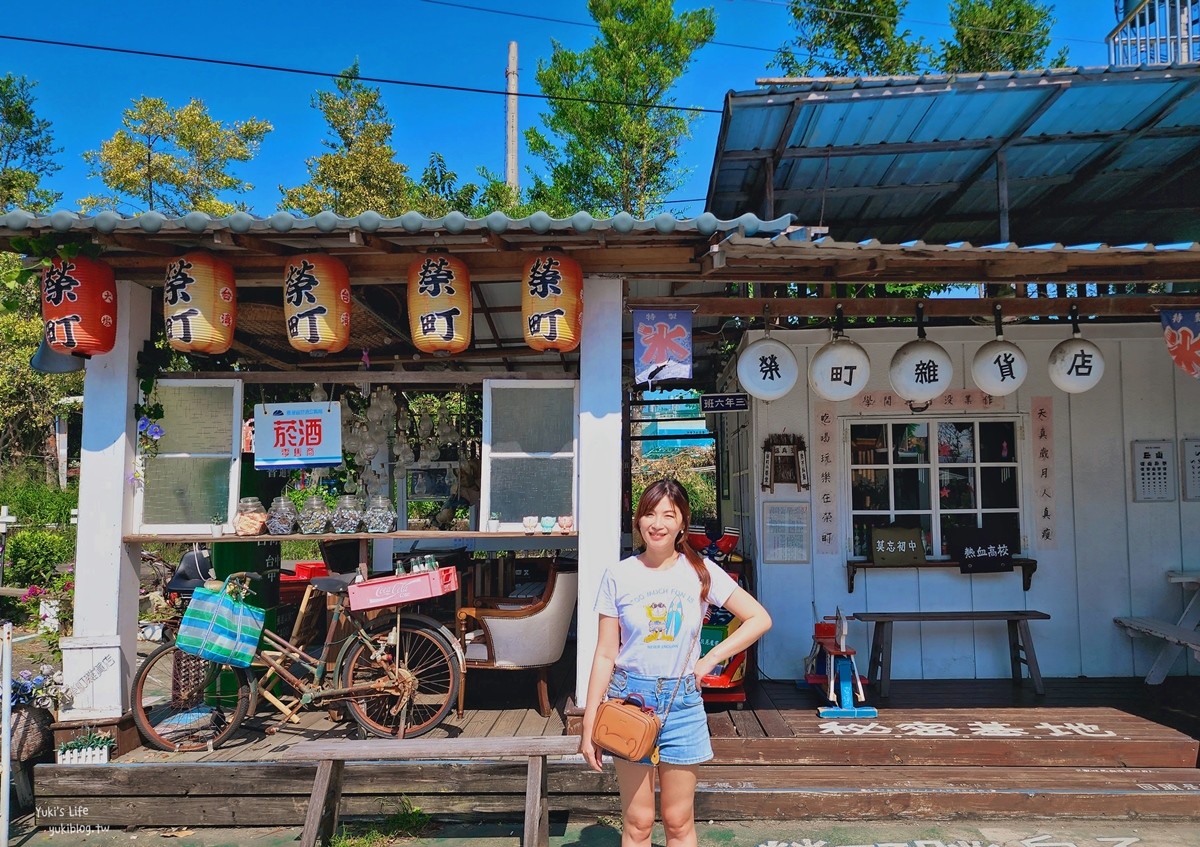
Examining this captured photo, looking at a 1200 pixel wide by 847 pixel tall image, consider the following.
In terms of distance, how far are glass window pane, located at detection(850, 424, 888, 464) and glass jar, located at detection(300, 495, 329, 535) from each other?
4753 mm

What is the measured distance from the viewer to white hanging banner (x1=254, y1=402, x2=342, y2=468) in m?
5.52

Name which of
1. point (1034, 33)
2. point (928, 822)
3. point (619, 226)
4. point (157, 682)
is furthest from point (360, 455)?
point (1034, 33)

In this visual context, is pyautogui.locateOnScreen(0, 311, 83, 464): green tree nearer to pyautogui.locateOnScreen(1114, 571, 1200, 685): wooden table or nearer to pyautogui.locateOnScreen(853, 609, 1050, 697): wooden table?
pyautogui.locateOnScreen(853, 609, 1050, 697): wooden table

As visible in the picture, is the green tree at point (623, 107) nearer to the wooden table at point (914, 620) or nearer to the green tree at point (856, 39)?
the green tree at point (856, 39)

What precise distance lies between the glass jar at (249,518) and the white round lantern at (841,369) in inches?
168

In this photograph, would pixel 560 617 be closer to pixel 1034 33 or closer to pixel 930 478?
pixel 930 478

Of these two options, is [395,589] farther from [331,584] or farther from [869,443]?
[869,443]

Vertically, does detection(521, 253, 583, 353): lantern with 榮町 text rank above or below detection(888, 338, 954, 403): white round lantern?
above

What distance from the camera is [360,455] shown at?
7.09 meters

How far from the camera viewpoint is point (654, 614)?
3.30 metres

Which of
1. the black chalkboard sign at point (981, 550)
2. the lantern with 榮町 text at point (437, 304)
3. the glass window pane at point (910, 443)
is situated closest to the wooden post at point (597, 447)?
the lantern with 榮町 text at point (437, 304)

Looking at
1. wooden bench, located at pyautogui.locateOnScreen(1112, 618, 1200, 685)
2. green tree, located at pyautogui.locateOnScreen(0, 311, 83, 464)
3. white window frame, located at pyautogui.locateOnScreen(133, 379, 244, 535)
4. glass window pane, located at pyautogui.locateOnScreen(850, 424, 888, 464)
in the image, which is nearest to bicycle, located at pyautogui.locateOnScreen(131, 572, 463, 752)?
white window frame, located at pyautogui.locateOnScreen(133, 379, 244, 535)

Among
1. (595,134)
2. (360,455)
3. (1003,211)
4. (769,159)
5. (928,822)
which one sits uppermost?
(595,134)

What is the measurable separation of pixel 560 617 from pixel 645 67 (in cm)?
1656
